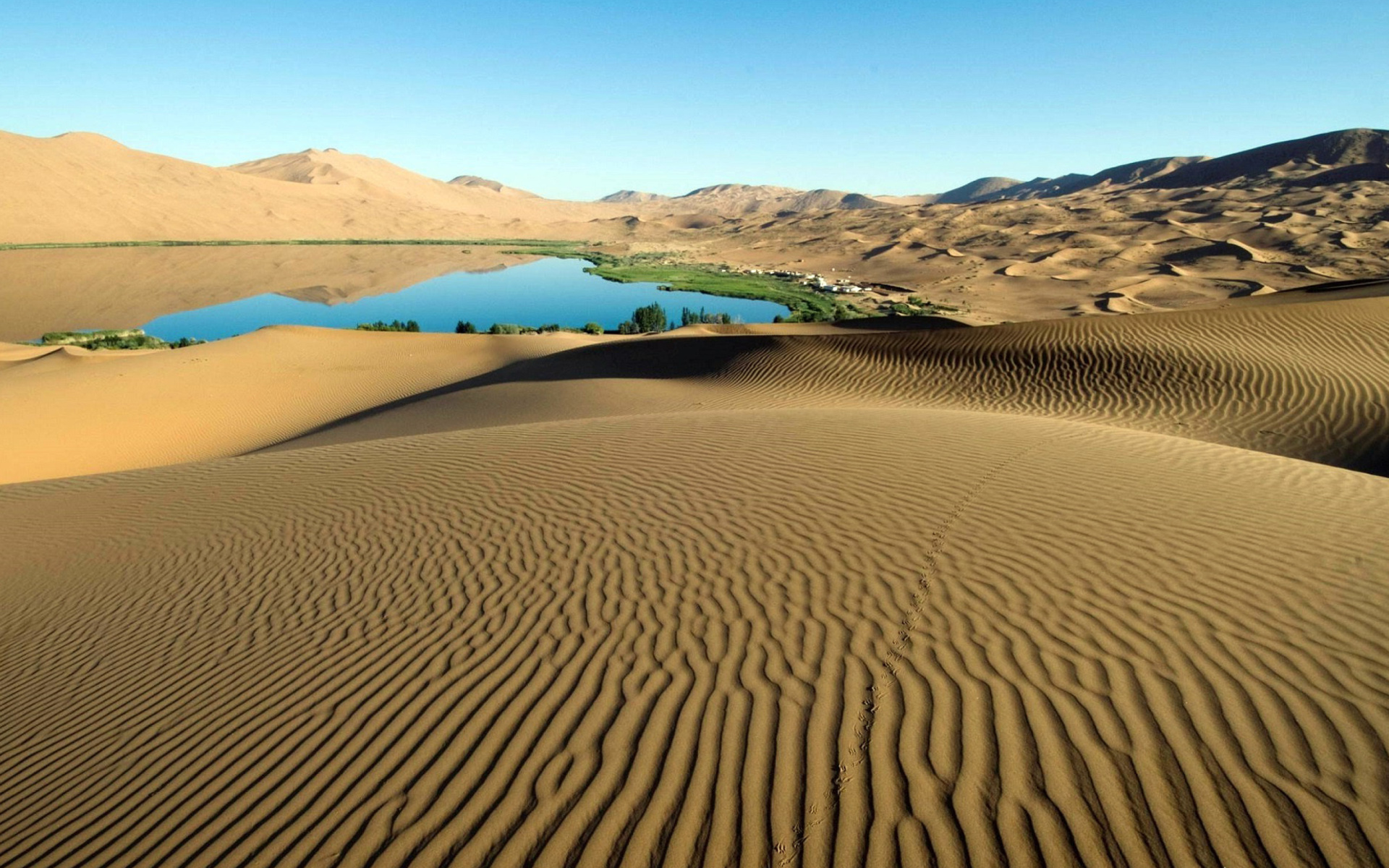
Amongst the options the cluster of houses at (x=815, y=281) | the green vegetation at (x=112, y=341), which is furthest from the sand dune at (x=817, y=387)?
the cluster of houses at (x=815, y=281)

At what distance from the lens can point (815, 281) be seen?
6944 centimetres

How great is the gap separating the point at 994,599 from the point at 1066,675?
0.87 meters

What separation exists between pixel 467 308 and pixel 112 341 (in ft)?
88.8

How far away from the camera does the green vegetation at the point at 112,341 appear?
114 feet

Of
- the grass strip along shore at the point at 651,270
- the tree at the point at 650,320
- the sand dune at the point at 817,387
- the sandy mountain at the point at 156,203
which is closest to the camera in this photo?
the sand dune at the point at 817,387

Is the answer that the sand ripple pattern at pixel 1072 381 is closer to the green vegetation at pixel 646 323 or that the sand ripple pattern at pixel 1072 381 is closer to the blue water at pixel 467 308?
the green vegetation at pixel 646 323

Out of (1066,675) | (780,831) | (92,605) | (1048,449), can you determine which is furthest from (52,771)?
(1048,449)

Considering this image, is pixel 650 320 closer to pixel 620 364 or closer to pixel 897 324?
pixel 620 364

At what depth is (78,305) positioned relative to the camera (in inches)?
1949

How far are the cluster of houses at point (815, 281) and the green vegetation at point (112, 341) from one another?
49040mm

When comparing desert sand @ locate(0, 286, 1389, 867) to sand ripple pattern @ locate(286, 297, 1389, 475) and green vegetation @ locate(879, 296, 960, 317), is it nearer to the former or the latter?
sand ripple pattern @ locate(286, 297, 1389, 475)

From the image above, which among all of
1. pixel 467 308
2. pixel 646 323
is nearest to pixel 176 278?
pixel 467 308

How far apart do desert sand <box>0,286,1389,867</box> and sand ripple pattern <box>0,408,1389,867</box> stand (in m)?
0.02

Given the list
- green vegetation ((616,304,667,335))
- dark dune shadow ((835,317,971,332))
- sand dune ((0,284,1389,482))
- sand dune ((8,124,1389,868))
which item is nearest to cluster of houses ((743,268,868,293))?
green vegetation ((616,304,667,335))
